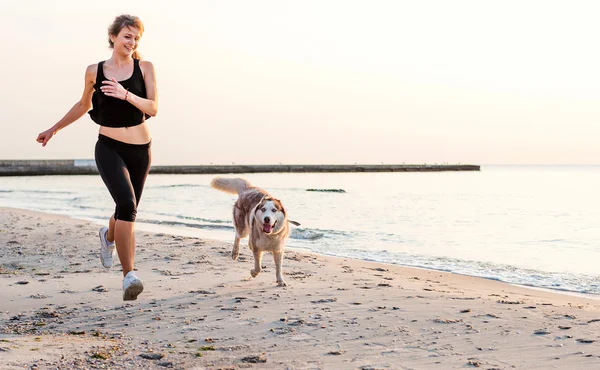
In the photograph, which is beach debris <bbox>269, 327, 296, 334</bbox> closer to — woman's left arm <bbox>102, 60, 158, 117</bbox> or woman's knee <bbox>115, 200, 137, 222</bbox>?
woman's knee <bbox>115, 200, 137, 222</bbox>

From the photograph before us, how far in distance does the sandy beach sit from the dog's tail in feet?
3.43

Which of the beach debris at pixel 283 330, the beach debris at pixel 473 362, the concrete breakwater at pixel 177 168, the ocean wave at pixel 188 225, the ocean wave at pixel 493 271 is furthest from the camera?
the concrete breakwater at pixel 177 168

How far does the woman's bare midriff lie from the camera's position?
4.08 metres

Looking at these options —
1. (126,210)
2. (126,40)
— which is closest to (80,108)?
(126,40)

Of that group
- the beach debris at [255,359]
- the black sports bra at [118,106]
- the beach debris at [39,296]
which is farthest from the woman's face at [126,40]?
the beach debris at [39,296]

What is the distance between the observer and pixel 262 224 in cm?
618

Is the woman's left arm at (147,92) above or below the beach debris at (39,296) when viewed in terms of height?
above

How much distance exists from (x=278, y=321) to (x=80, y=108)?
2068 millimetres

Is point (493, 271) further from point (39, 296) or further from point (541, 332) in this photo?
point (39, 296)

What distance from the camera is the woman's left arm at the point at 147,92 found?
3.83m

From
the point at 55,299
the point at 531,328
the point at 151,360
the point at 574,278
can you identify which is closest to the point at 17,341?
the point at 151,360

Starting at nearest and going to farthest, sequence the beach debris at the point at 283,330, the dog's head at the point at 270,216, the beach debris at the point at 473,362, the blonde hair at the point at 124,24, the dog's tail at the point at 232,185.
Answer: the beach debris at the point at 473,362 < the blonde hair at the point at 124,24 < the beach debris at the point at 283,330 < the dog's head at the point at 270,216 < the dog's tail at the point at 232,185

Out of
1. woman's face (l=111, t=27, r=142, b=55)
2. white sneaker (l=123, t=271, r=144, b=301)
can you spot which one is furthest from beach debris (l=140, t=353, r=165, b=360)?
woman's face (l=111, t=27, r=142, b=55)

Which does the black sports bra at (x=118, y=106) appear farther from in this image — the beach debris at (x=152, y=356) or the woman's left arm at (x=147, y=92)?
the beach debris at (x=152, y=356)
